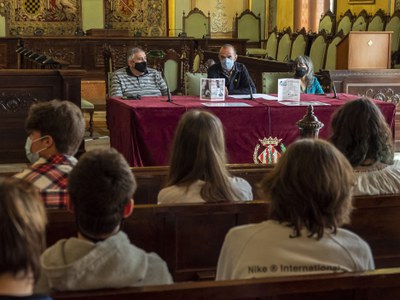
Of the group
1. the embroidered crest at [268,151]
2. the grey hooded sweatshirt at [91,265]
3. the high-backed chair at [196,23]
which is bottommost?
the embroidered crest at [268,151]

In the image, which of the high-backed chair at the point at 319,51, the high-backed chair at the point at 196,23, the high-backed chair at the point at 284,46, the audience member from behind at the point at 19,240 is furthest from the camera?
the high-backed chair at the point at 196,23

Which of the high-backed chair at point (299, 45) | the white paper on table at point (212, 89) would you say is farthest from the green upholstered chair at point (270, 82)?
the high-backed chair at point (299, 45)

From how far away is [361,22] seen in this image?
35.0 ft

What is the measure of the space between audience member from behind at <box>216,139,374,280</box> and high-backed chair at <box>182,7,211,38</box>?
12.4m

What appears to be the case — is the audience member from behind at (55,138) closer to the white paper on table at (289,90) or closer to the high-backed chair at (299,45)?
the white paper on table at (289,90)

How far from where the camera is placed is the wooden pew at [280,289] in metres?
1.58

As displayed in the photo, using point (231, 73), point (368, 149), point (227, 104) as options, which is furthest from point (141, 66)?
point (368, 149)

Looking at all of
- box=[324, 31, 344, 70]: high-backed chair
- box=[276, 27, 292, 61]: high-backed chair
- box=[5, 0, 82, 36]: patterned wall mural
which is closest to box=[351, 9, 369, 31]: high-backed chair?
box=[276, 27, 292, 61]: high-backed chair

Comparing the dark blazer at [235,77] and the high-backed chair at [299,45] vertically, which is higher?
the high-backed chair at [299,45]

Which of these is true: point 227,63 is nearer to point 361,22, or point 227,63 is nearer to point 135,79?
point 135,79

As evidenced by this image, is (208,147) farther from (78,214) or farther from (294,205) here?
(78,214)

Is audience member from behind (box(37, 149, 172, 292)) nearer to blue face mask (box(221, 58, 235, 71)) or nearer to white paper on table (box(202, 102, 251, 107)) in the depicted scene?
white paper on table (box(202, 102, 251, 107))

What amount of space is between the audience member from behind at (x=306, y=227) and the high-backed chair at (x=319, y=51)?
7.80 m

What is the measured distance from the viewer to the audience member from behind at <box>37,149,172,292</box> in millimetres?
1597
